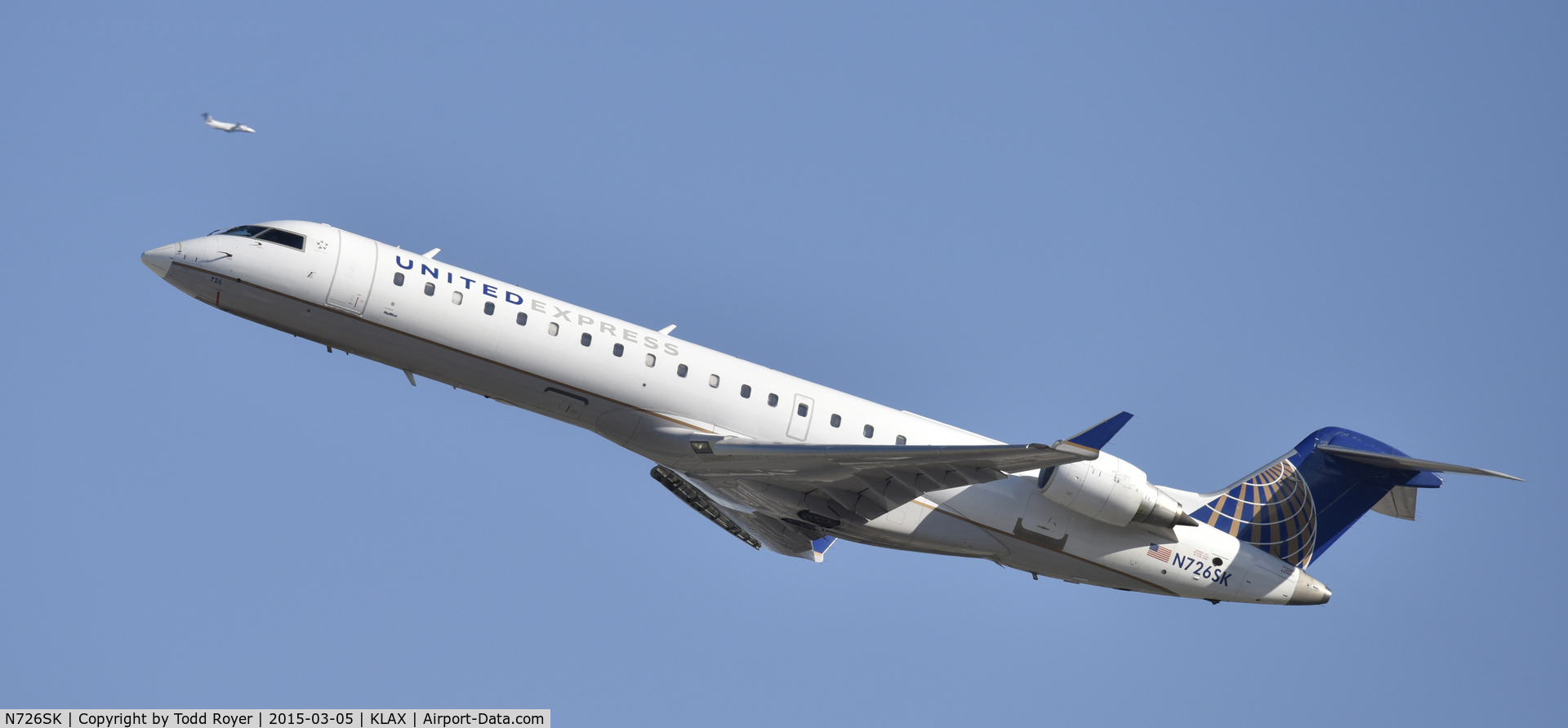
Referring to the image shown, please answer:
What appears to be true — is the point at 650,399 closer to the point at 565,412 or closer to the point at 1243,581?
the point at 565,412

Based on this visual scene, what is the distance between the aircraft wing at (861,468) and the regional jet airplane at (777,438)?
0.04m

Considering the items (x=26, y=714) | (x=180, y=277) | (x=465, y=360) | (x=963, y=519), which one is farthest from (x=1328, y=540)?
(x=26, y=714)

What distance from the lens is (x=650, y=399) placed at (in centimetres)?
2247

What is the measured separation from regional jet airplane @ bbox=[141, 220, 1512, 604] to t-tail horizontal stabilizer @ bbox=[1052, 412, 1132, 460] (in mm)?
38

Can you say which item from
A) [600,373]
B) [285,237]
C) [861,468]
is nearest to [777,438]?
[861,468]

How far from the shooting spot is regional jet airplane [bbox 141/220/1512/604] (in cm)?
2170

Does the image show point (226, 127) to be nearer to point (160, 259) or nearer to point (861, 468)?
point (160, 259)

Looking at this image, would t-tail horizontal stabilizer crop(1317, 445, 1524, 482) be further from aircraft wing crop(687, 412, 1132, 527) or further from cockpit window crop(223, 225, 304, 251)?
cockpit window crop(223, 225, 304, 251)

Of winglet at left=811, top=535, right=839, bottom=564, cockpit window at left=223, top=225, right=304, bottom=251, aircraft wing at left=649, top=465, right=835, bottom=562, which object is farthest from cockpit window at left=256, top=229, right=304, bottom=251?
winglet at left=811, top=535, right=839, bottom=564

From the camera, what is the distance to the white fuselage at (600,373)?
2173 cm

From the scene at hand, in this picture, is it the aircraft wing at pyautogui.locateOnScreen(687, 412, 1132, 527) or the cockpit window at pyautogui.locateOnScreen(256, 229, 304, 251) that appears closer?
the aircraft wing at pyautogui.locateOnScreen(687, 412, 1132, 527)

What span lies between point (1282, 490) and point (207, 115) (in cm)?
2011
